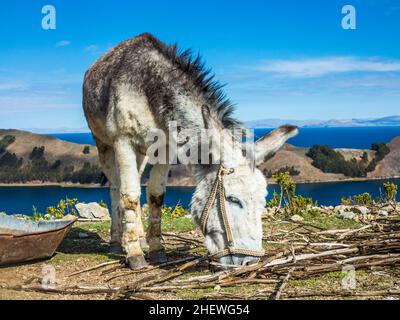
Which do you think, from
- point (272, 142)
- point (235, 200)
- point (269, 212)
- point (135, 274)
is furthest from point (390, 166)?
point (235, 200)

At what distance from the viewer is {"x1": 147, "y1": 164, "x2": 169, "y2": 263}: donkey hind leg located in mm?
8375

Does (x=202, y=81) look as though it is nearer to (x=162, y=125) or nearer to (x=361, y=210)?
(x=162, y=125)

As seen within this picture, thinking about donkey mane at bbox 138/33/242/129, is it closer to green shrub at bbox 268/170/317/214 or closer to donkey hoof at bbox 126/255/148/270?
donkey hoof at bbox 126/255/148/270

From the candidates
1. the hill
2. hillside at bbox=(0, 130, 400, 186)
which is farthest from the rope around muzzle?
the hill

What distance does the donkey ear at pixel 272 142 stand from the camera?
6340 millimetres

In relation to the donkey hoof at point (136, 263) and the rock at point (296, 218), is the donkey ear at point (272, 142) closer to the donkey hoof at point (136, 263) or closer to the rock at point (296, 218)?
the donkey hoof at point (136, 263)

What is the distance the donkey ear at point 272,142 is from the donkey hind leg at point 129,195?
2.28 metres

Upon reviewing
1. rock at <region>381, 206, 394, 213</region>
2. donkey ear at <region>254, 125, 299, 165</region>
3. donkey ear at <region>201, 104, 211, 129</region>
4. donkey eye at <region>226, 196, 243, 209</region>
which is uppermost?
donkey ear at <region>201, 104, 211, 129</region>

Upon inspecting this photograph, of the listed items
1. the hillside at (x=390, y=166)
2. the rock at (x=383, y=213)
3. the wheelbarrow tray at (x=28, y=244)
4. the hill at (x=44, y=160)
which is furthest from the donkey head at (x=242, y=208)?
the hillside at (x=390, y=166)

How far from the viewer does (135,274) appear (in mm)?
7543

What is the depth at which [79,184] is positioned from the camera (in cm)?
4791

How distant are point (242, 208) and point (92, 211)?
932cm

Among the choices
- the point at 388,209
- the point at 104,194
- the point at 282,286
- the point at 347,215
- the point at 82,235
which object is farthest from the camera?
the point at 104,194

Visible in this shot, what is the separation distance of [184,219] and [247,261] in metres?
6.64
